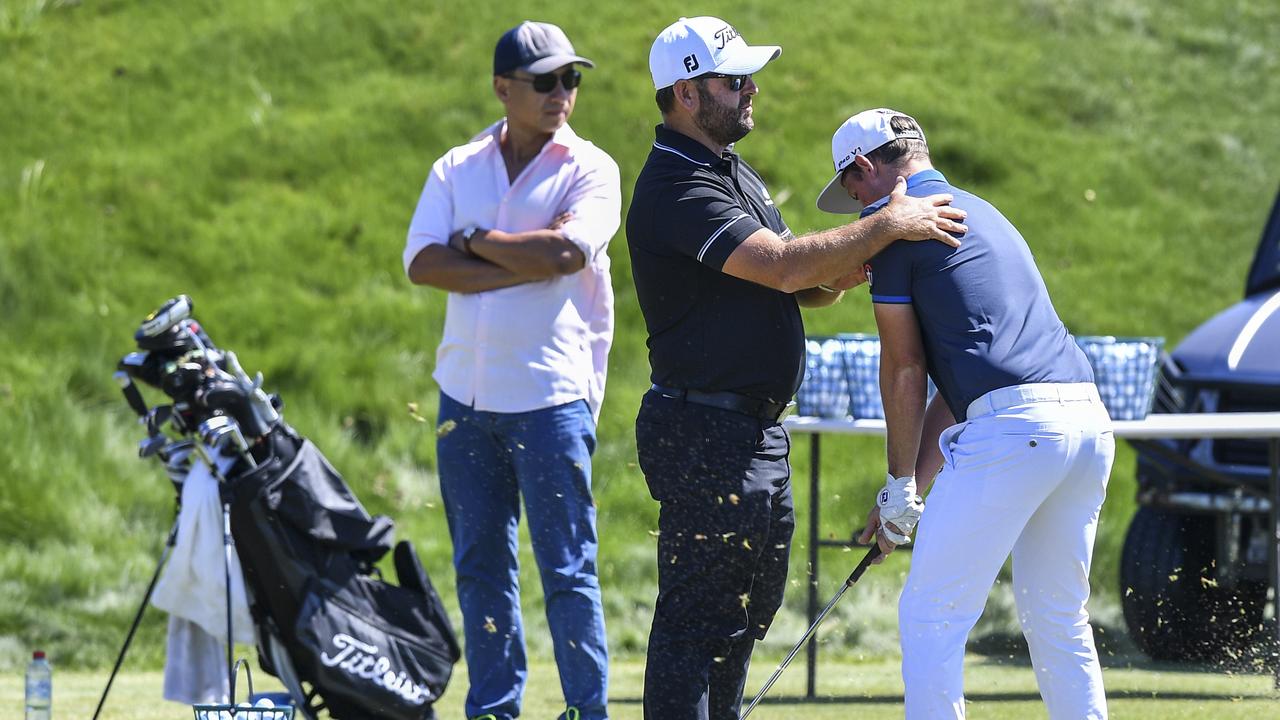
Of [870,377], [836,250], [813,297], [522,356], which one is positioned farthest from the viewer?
[870,377]

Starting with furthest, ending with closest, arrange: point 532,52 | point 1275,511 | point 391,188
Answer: point 391,188, point 1275,511, point 532,52

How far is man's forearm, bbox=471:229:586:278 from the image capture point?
591 centimetres

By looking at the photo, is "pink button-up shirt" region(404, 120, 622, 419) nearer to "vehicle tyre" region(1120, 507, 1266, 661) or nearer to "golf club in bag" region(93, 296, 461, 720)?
"golf club in bag" region(93, 296, 461, 720)

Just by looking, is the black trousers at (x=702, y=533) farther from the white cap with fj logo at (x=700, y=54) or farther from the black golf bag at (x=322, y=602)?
the black golf bag at (x=322, y=602)

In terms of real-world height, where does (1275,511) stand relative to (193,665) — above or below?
above

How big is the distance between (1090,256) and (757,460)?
385 inches

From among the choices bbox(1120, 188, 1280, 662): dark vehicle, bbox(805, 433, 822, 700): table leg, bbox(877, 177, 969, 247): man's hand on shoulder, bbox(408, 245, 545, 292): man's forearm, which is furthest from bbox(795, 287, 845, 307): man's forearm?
bbox(1120, 188, 1280, 662): dark vehicle

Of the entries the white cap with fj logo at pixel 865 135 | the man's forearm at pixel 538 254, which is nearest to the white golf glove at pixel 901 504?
the white cap with fj logo at pixel 865 135

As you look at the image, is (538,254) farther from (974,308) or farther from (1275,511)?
(1275,511)

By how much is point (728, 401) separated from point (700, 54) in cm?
96

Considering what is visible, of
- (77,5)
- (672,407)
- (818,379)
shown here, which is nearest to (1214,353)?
(818,379)

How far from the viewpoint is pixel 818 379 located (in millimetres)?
7566

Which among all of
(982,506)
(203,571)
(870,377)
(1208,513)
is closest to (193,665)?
(203,571)

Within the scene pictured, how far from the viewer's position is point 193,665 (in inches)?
252
